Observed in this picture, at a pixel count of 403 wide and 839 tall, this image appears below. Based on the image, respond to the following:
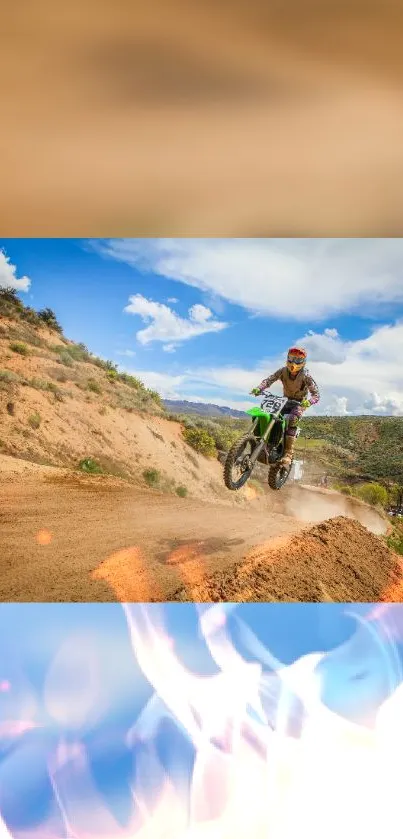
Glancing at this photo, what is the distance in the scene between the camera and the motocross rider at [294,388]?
5020 millimetres

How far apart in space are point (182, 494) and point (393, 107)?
3.97 m

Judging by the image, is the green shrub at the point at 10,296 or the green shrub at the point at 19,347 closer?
the green shrub at the point at 10,296

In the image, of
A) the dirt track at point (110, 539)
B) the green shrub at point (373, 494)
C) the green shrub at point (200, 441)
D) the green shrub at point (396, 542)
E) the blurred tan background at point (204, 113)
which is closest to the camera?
the blurred tan background at point (204, 113)

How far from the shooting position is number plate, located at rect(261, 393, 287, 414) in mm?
4938

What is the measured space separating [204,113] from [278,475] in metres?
3.08

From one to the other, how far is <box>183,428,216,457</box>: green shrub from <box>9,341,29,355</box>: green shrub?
72.5 inches

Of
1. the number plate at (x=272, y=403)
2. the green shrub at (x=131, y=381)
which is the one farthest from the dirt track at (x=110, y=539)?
the number plate at (x=272, y=403)

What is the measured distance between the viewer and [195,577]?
5602 millimetres

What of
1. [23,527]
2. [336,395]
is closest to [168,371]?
[336,395]

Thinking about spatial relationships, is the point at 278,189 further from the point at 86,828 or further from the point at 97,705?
the point at 86,828

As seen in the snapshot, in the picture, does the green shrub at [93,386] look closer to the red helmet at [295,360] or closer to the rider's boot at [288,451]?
the red helmet at [295,360]

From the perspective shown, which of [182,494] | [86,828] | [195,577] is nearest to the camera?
[86,828]

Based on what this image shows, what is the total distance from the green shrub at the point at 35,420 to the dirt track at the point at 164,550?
500mm

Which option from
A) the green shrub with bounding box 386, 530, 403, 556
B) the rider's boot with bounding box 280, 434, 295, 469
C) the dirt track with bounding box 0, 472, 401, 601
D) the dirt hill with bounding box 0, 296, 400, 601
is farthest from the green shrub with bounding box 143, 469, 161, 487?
the green shrub with bounding box 386, 530, 403, 556
